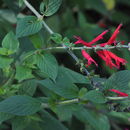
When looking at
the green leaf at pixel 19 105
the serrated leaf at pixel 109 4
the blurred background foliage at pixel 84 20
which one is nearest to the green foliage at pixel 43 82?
the green leaf at pixel 19 105

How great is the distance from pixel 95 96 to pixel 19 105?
0.24 m

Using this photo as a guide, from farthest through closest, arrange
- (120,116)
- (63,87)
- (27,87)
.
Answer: (120,116), (27,87), (63,87)

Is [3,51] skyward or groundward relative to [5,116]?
skyward

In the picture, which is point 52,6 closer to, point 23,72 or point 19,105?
point 23,72

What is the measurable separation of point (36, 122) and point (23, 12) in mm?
641

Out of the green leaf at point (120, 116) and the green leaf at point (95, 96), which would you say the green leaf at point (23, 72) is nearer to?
the green leaf at point (95, 96)

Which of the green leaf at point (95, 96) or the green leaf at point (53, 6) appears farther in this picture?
the green leaf at point (53, 6)

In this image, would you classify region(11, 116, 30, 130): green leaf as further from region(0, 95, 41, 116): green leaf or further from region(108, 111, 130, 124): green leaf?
region(108, 111, 130, 124): green leaf

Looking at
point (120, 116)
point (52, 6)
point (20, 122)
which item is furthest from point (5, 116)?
point (120, 116)

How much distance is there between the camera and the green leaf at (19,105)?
3.89ft

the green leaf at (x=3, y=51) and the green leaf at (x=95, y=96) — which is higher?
the green leaf at (x=3, y=51)

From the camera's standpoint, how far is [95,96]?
1.15 metres

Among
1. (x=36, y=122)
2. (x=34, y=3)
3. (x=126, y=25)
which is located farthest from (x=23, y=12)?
(x=126, y=25)

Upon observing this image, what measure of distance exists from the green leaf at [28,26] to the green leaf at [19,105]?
0.20 metres
